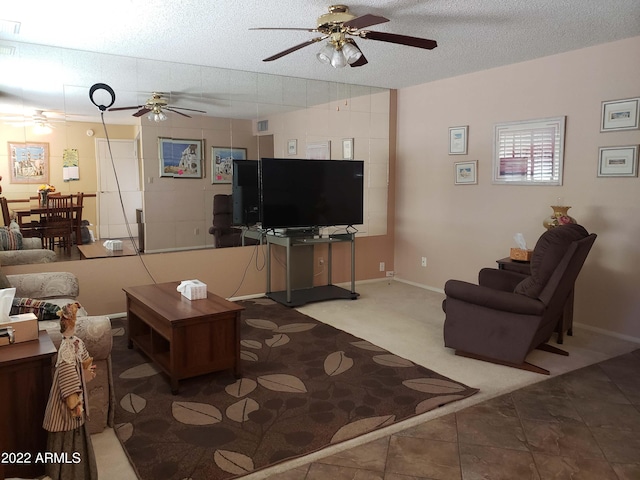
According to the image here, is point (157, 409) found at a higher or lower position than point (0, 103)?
lower

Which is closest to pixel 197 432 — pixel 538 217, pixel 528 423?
pixel 528 423

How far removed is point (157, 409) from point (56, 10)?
272cm

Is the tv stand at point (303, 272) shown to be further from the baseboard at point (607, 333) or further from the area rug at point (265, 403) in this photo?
the baseboard at point (607, 333)

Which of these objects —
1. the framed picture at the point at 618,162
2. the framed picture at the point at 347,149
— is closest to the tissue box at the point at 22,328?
the framed picture at the point at 347,149

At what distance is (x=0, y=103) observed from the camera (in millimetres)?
4059

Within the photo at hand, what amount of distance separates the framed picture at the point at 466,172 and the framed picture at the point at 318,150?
1.47 metres

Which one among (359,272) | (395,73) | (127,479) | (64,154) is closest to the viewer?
(127,479)

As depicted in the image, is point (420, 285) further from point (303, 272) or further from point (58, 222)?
point (58, 222)

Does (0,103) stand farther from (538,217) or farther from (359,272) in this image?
(538,217)

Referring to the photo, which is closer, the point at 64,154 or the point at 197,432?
the point at 197,432

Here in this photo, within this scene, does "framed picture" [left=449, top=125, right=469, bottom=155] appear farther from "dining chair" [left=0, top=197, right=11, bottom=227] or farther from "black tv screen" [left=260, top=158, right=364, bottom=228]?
"dining chair" [left=0, top=197, right=11, bottom=227]

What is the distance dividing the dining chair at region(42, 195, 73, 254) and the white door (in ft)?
0.86

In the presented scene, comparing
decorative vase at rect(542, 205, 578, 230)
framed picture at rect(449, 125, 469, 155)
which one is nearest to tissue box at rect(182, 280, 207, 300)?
decorative vase at rect(542, 205, 578, 230)

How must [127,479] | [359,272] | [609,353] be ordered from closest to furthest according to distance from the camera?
[127,479] → [609,353] → [359,272]
